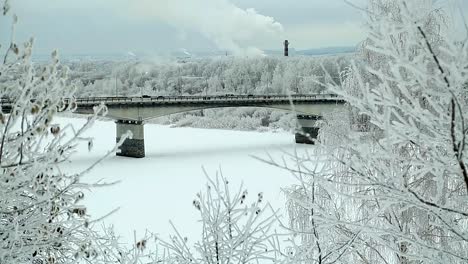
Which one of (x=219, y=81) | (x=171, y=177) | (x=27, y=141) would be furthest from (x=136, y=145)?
(x=219, y=81)

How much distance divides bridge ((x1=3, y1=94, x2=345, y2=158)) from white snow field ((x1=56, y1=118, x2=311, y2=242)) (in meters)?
1.48

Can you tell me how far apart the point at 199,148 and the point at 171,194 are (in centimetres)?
1738

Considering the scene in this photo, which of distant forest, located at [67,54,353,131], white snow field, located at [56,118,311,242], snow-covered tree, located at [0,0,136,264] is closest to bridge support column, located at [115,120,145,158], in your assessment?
white snow field, located at [56,118,311,242]

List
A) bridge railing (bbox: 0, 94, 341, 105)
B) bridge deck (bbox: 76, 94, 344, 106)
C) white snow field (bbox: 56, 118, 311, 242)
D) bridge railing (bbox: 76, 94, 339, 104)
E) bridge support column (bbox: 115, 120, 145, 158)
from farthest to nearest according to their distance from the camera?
1. bridge railing (bbox: 76, 94, 339, 104)
2. bridge deck (bbox: 76, 94, 344, 106)
3. bridge railing (bbox: 0, 94, 341, 105)
4. bridge support column (bbox: 115, 120, 145, 158)
5. white snow field (bbox: 56, 118, 311, 242)

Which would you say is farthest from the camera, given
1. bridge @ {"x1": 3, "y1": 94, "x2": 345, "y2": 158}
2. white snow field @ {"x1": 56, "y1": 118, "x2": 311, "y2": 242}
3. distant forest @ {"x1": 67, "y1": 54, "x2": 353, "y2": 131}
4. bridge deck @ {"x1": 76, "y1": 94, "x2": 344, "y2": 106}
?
distant forest @ {"x1": 67, "y1": 54, "x2": 353, "y2": 131}

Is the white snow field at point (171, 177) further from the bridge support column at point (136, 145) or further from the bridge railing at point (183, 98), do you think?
the bridge railing at point (183, 98)

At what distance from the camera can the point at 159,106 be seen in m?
39.8

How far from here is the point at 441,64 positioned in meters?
2.22

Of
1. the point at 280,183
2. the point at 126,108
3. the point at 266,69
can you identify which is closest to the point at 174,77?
the point at 266,69

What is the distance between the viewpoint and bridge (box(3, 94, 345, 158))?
35.8 m

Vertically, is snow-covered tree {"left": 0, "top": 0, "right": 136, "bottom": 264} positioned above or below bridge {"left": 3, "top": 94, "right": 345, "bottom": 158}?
above

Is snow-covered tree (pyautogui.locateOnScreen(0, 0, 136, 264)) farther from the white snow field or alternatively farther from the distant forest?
the distant forest

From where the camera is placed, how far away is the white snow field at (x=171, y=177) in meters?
17.3

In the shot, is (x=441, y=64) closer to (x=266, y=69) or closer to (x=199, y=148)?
(x=199, y=148)
